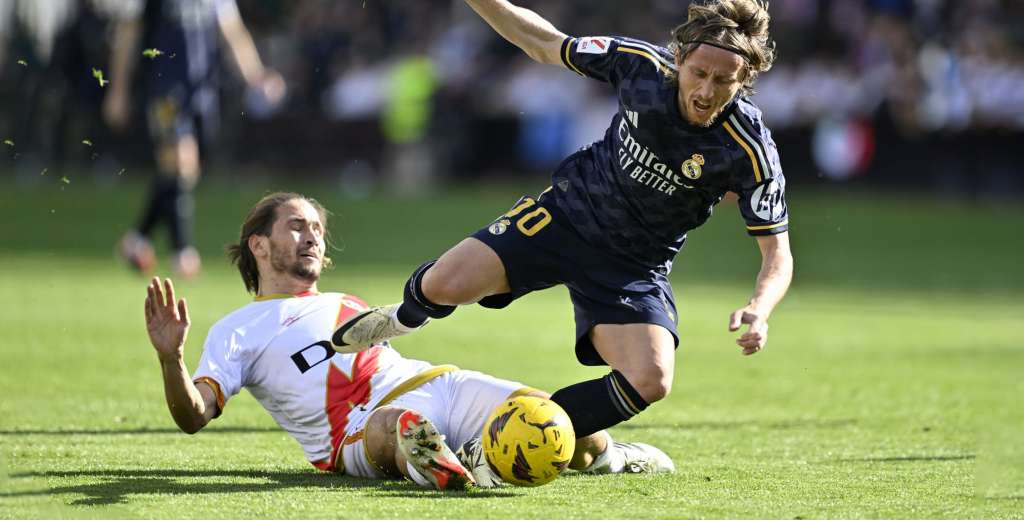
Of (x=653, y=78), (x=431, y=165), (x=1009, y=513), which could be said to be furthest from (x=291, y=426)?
(x=431, y=165)

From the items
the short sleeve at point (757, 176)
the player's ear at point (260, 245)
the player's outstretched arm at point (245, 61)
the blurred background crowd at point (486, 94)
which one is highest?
the blurred background crowd at point (486, 94)

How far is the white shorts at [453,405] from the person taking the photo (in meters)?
5.25

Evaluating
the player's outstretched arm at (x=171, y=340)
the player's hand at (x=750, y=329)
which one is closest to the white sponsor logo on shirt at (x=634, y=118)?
the player's hand at (x=750, y=329)

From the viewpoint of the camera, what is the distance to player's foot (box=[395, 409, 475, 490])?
4.82 meters

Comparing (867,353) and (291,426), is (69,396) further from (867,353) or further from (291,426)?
(867,353)

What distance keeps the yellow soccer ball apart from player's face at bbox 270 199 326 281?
1.21 m

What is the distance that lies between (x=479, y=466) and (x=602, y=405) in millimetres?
524

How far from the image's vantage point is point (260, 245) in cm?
576

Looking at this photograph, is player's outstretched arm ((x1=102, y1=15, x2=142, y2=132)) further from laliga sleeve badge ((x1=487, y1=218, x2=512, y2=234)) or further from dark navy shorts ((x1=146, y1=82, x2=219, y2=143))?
laliga sleeve badge ((x1=487, y1=218, x2=512, y2=234))

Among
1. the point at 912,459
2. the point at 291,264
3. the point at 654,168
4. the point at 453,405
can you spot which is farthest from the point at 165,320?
the point at 912,459

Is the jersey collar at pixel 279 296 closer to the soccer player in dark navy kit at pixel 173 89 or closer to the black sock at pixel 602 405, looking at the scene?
the black sock at pixel 602 405

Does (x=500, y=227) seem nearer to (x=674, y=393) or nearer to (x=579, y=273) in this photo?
(x=579, y=273)

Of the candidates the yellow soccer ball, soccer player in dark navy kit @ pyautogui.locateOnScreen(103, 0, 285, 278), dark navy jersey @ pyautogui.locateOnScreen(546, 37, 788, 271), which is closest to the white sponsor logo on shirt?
dark navy jersey @ pyautogui.locateOnScreen(546, 37, 788, 271)

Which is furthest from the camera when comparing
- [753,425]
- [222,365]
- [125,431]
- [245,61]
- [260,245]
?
[245,61]
